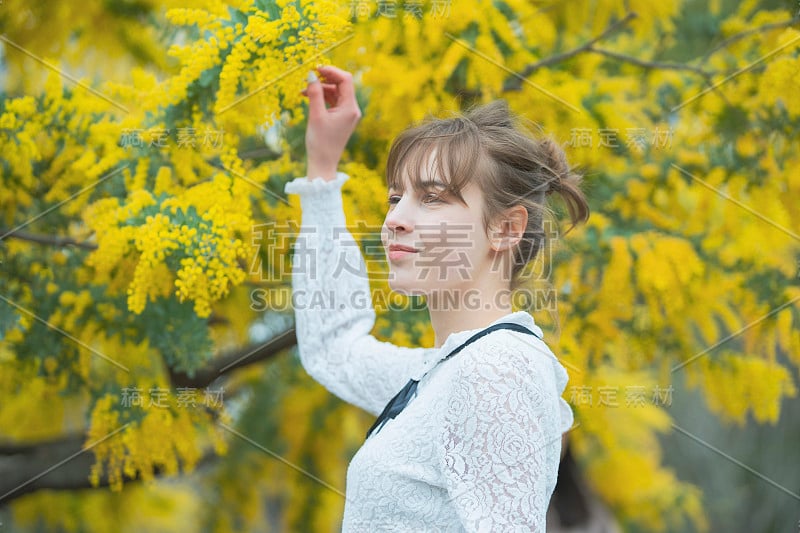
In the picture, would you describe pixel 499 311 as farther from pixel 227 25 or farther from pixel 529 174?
pixel 227 25

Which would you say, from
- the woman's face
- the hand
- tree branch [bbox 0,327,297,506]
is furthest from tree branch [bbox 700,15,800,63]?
tree branch [bbox 0,327,297,506]

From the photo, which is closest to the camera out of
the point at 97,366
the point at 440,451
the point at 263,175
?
the point at 440,451

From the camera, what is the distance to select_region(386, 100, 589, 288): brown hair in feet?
4.23

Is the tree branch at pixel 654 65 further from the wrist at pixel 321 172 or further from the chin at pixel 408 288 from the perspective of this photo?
the chin at pixel 408 288

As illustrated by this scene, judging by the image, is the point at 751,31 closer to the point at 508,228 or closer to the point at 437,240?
the point at 508,228

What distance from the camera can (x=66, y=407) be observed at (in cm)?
258

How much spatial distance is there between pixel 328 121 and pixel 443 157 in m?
0.42

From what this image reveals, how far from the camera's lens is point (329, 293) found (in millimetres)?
1636

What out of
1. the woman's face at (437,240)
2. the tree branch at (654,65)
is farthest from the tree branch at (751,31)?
the woman's face at (437,240)

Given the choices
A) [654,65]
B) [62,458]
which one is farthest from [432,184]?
[62,458]

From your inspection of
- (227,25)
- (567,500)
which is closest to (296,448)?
(567,500)

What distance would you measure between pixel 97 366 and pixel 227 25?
3.63 feet

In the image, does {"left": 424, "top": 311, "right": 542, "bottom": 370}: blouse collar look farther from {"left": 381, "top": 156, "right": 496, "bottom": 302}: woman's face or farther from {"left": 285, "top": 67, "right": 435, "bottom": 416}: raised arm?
{"left": 285, "top": 67, "right": 435, "bottom": 416}: raised arm

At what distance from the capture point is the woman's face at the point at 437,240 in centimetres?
128
